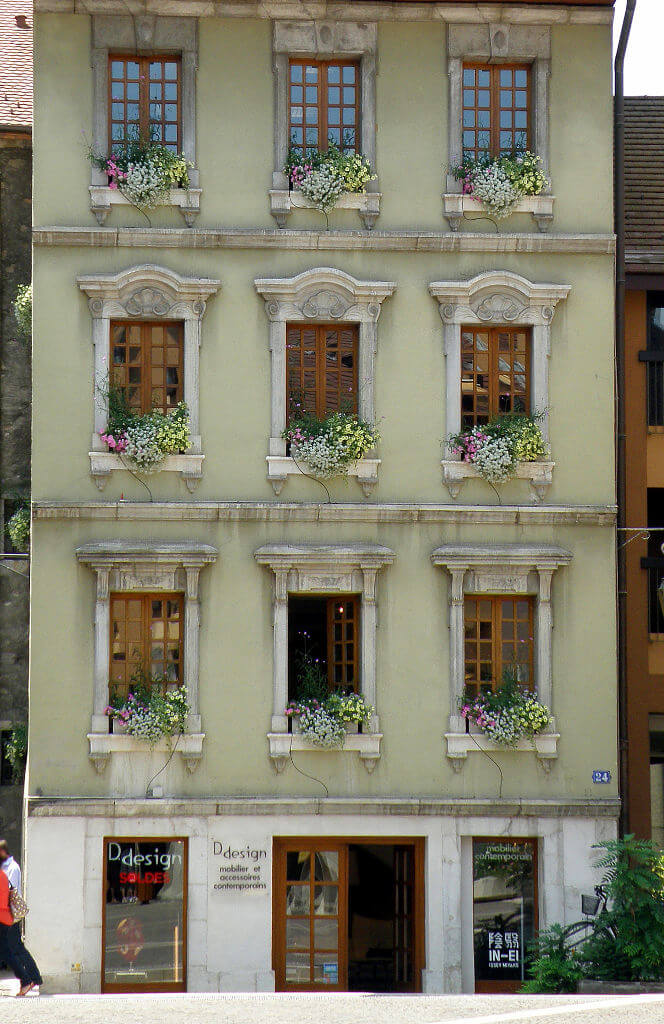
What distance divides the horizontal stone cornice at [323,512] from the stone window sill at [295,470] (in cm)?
29

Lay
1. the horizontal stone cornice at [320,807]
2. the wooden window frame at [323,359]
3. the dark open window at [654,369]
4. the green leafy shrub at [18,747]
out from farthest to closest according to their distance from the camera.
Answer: the dark open window at [654,369] < the green leafy shrub at [18,747] < the wooden window frame at [323,359] < the horizontal stone cornice at [320,807]

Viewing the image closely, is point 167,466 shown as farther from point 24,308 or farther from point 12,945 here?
point 12,945

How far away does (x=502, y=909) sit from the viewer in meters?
21.7

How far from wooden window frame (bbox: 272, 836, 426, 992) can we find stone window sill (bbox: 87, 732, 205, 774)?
61.9 inches

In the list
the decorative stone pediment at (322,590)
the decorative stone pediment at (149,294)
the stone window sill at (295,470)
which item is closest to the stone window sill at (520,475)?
the stone window sill at (295,470)

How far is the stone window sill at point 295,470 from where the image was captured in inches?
853

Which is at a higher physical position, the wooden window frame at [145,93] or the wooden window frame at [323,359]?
the wooden window frame at [145,93]

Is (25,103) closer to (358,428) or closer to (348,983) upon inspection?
(358,428)

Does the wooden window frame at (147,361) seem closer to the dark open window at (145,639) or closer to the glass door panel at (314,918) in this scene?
the dark open window at (145,639)

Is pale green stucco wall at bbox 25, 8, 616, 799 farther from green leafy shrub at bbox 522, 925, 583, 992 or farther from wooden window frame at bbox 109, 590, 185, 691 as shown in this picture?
green leafy shrub at bbox 522, 925, 583, 992

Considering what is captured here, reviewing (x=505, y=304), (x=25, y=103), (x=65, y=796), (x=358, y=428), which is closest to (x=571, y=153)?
(x=505, y=304)

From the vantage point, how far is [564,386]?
22.2 metres

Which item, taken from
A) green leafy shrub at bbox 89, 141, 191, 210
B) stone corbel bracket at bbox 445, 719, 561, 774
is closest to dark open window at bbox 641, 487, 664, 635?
stone corbel bracket at bbox 445, 719, 561, 774

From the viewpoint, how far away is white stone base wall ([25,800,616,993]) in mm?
21031
